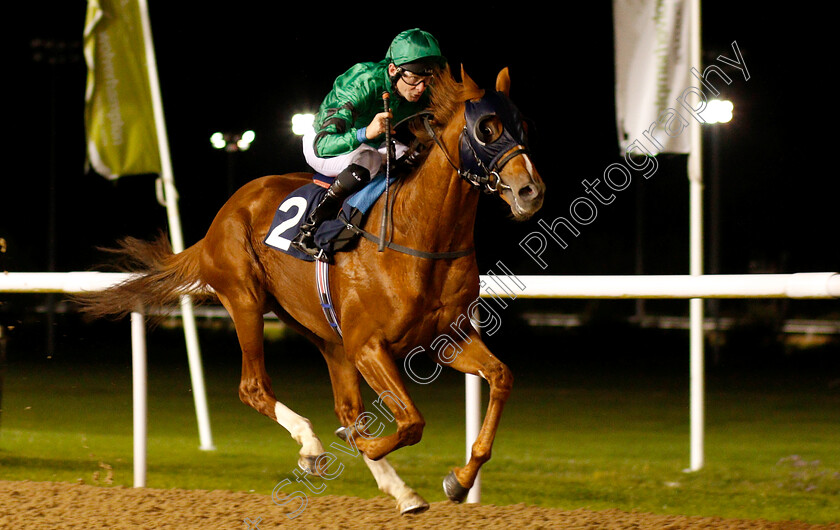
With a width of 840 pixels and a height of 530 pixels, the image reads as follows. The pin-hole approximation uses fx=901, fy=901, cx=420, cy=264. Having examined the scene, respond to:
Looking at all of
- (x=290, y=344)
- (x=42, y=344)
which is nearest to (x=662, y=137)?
(x=290, y=344)

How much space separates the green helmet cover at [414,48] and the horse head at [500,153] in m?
0.31

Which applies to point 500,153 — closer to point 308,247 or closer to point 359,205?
point 359,205

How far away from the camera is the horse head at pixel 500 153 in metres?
2.62

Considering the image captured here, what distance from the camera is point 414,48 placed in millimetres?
3115

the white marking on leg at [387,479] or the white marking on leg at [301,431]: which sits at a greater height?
the white marking on leg at [301,431]

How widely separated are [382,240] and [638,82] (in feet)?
7.40

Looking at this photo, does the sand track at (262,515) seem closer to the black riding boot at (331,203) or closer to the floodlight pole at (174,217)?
the black riding boot at (331,203)

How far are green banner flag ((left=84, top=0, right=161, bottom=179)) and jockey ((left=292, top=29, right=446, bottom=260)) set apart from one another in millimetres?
2471

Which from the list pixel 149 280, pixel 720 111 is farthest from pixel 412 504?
pixel 720 111

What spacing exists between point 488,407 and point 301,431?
2.65 ft

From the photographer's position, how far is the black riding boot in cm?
328

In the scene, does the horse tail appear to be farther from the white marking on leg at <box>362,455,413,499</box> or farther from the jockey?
the white marking on leg at <box>362,455,413,499</box>

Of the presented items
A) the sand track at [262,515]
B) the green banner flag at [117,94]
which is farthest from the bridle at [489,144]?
the green banner flag at [117,94]

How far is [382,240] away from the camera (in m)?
3.08
